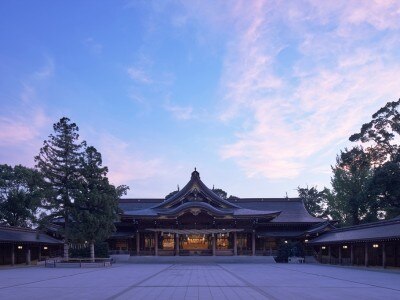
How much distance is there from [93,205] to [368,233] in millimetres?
24428

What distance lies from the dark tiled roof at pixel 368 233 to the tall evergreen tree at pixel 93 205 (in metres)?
21.6

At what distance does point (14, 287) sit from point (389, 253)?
93.9 ft

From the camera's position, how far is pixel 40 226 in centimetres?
4044

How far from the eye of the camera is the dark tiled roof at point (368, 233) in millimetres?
32719

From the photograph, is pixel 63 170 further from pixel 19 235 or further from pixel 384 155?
pixel 384 155

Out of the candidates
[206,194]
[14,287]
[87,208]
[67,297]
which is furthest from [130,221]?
[67,297]

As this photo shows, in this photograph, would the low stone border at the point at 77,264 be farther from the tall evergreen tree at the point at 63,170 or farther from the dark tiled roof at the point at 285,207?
the dark tiled roof at the point at 285,207

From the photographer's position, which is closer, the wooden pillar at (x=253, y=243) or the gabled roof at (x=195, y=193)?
the wooden pillar at (x=253, y=243)

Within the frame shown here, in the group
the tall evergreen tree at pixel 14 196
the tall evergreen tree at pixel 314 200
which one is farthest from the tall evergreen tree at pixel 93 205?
the tall evergreen tree at pixel 314 200

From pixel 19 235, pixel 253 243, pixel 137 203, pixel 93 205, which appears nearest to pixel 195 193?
pixel 253 243

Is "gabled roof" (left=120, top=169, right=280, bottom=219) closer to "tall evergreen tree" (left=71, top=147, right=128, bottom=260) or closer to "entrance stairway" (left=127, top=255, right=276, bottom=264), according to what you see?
"entrance stairway" (left=127, top=255, right=276, bottom=264)

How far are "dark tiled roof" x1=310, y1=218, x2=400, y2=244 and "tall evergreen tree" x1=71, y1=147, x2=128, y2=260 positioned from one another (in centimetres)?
2161

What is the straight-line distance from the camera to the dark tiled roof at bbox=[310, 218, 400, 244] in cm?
3272

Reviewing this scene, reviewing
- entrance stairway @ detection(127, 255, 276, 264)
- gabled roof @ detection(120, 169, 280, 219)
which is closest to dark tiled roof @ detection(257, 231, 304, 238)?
gabled roof @ detection(120, 169, 280, 219)
